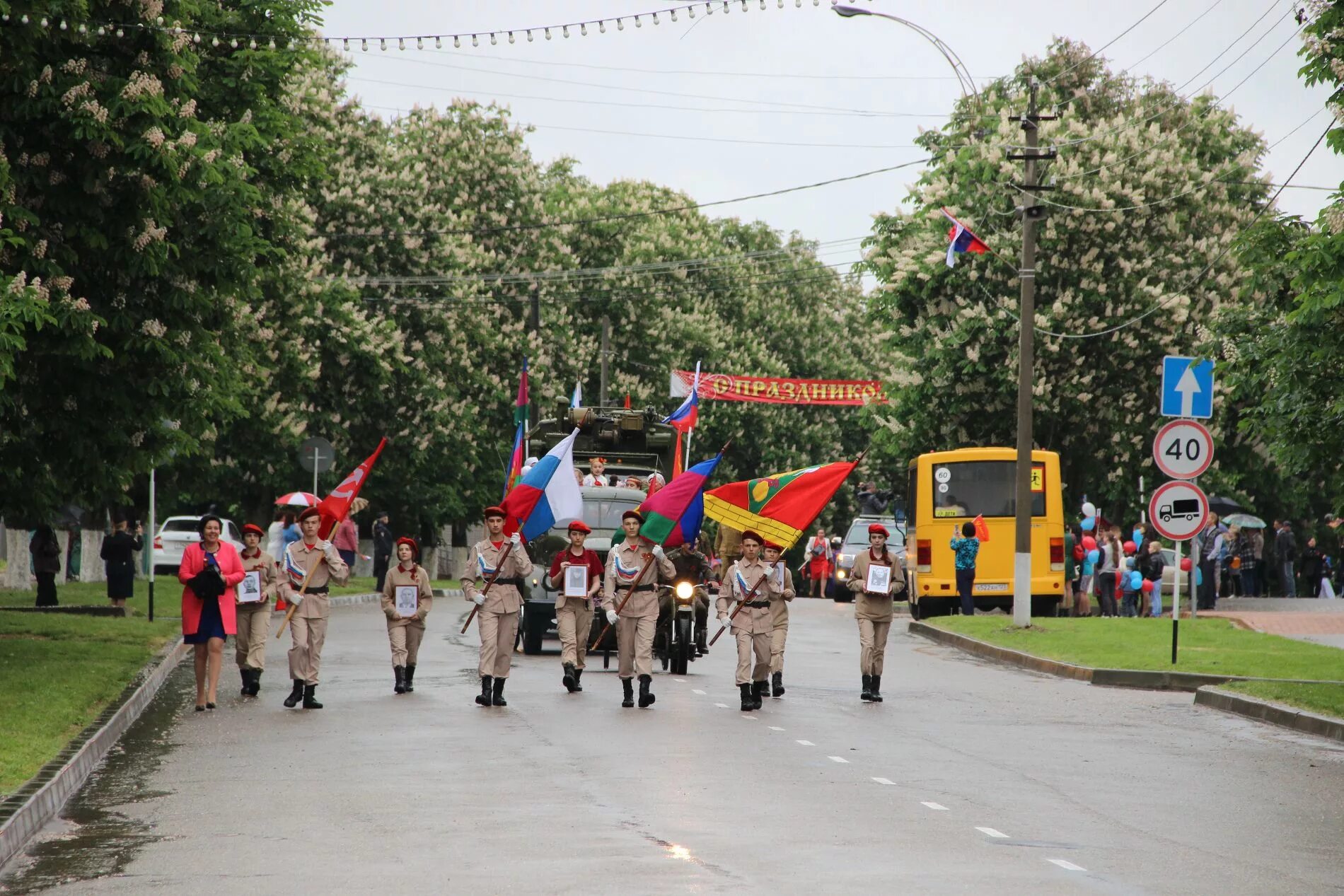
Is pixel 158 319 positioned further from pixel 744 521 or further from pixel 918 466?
pixel 918 466

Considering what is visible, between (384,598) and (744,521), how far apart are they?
3.70 metres

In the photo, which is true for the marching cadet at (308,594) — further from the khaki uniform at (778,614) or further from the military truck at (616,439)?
the military truck at (616,439)

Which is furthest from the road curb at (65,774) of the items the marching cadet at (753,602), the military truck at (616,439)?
the military truck at (616,439)

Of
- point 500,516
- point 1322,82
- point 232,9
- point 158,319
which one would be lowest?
point 500,516

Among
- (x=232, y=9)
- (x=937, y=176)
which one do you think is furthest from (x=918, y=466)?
(x=232, y=9)

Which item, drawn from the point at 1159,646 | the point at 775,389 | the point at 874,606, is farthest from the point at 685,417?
the point at 775,389

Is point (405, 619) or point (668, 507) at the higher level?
point (668, 507)

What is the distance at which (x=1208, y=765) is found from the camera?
48.2 feet

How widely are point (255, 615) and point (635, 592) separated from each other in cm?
377

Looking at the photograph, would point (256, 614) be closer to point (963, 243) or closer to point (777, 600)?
point (777, 600)

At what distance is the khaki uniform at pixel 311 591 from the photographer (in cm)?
1853

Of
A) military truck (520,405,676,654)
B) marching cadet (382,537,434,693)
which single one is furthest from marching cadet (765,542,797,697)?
military truck (520,405,676,654)

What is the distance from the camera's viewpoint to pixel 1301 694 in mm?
19484

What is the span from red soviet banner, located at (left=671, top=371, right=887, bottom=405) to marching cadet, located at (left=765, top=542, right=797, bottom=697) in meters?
33.0
